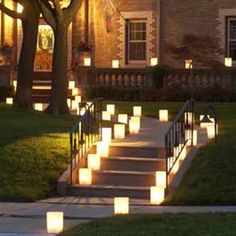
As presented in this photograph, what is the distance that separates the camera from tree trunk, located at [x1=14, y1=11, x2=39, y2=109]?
1009 inches

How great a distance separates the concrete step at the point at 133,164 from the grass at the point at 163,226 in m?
4.19

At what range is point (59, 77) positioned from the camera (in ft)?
78.7

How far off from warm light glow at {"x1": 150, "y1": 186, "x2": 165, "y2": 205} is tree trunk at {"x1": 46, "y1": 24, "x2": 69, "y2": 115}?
9033mm

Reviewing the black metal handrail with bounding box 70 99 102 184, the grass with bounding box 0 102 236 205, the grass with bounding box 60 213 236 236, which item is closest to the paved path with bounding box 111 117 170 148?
the black metal handrail with bounding box 70 99 102 184

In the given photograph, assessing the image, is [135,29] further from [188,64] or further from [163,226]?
[163,226]

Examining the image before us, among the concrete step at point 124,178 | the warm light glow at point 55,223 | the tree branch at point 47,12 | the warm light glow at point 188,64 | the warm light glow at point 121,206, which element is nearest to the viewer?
the warm light glow at point 55,223

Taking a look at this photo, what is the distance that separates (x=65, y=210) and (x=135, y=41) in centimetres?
2218

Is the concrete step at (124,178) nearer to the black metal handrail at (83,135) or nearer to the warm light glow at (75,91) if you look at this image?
the black metal handrail at (83,135)

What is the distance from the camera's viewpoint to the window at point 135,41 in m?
36.1

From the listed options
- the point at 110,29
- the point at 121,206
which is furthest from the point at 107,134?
the point at 110,29

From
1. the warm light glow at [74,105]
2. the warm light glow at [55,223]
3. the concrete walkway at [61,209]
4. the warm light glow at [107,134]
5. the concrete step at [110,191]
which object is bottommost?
the concrete walkway at [61,209]

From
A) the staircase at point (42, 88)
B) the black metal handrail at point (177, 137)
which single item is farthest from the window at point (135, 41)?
the black metal handrail at point (177, 137)

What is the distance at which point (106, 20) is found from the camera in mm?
35625

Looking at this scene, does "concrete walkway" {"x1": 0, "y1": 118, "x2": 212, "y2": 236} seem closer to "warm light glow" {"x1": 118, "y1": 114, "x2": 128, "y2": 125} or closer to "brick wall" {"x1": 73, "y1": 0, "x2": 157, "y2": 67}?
"warm light glow" {"x1": 118, "y1": 114, "x2": 128, "y2": 125}
